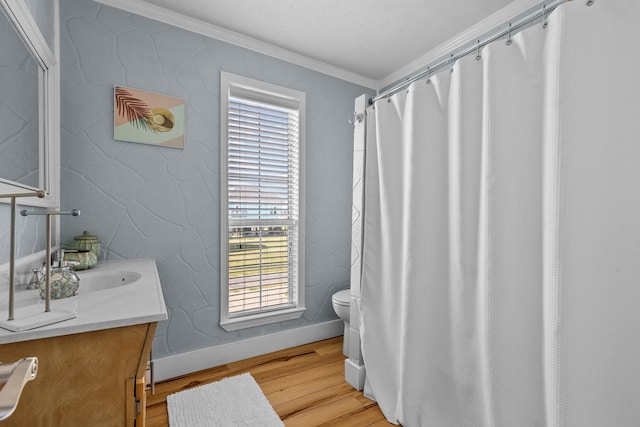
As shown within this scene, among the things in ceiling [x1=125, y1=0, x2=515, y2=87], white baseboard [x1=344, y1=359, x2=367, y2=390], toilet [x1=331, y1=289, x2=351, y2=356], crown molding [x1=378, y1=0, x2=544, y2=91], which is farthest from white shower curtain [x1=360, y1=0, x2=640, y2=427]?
crown molding [x1=378, y1=0, x2=544, y2=91]

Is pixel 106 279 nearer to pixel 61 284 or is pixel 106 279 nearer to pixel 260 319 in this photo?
pixel 61 284

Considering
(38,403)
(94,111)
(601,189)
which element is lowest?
(38,403)

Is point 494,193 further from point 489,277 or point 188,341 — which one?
point 188,341

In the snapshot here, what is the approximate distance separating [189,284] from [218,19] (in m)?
1.82

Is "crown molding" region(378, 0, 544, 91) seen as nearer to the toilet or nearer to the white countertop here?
the toilet

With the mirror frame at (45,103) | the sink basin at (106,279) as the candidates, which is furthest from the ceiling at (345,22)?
the sink basin at (106,279)

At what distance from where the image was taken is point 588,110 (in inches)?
37.9

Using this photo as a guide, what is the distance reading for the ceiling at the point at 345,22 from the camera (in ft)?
6.44

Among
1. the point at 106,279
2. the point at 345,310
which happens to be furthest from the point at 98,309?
the point at 345,310

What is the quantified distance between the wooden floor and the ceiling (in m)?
2.41

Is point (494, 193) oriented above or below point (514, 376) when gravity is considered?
above

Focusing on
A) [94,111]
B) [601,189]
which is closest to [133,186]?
[94,111]

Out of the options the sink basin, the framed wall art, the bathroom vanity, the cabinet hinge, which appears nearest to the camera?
the bathroom vanity

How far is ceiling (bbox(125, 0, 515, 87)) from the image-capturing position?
1.96m
